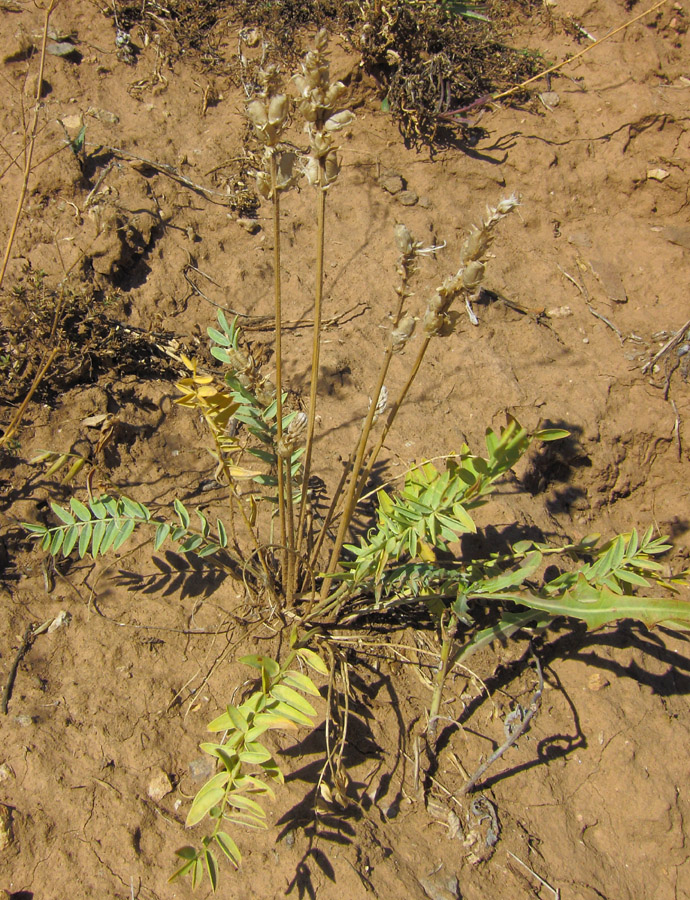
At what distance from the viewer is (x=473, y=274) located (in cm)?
110

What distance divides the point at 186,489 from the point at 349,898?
1.32m

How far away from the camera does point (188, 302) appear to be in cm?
269

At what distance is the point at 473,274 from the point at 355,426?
1374 millimetres

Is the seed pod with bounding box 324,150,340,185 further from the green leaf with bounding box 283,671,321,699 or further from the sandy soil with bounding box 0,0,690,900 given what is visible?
the sandy soil with bounding box 0,0,690,900

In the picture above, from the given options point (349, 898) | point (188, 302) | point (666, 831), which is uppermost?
point (188, 302)

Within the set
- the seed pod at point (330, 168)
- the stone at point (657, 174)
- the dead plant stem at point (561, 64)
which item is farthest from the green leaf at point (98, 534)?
the stone at point (657, 174)

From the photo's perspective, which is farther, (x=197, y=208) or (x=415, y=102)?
(x=415, y=102)

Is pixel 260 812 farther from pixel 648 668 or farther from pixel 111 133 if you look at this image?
pixel 111 133

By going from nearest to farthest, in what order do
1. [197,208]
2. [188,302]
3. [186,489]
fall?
[186,489], [188,302], [197,208]

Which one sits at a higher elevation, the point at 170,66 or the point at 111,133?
the point at 170,66

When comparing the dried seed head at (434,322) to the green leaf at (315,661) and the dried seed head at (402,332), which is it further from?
the green leaf at (315,661)

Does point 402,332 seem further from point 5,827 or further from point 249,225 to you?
point 249,225

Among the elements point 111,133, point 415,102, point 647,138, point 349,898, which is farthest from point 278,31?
point 349,898

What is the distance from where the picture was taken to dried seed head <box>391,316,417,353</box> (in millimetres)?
1197
